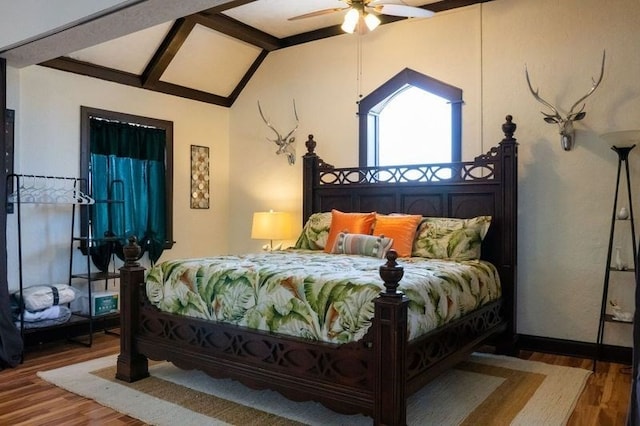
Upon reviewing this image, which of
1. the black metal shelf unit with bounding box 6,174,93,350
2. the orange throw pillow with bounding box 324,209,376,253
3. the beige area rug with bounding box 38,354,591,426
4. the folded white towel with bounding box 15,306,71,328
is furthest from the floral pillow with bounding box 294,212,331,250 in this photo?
the folded white towel with bounding box 15,306,71,328

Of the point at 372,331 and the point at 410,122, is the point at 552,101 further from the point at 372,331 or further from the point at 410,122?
the point at 372,331

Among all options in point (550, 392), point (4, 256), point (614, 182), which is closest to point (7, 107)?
point (4, 256)

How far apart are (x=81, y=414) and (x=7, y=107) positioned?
8.78 feet

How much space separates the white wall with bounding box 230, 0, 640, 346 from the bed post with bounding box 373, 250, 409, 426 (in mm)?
2287

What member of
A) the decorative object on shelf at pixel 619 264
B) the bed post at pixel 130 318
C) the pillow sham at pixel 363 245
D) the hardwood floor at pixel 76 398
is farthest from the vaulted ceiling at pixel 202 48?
the decorative object on shelf at pixel 619 264

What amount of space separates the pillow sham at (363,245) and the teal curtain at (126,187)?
206cm

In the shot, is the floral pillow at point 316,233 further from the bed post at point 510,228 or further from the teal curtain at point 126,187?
the teal curtain at point 126,187

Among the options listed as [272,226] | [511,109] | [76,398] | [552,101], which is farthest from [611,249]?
[76,398]

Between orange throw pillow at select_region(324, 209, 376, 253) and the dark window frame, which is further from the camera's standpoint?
the dark window frame

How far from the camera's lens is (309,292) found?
2.66m

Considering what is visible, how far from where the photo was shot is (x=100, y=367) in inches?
142

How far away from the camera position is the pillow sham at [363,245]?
400 cm

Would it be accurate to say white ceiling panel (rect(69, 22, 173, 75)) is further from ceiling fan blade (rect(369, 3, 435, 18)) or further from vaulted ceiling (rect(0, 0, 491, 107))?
ceiling fan blade (rect(369, 3, 435, 18))

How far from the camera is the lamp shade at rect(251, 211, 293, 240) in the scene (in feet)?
17.3
